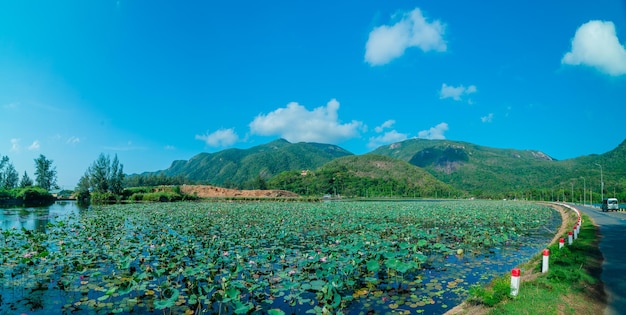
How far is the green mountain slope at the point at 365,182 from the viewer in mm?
128250

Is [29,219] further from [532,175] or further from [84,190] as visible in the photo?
[532,175]

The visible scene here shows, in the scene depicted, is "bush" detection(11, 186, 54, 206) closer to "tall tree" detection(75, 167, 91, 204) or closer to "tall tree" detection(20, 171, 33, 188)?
"tall tree" detection(75, 167, 91, 204)

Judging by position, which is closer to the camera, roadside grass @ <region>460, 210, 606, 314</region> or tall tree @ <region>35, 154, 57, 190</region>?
roadside grass @ <region>460, 210, 606, 314</region>

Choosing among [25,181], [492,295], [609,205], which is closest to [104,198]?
[25,181]

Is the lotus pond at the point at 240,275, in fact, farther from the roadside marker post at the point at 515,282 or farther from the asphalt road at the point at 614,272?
the asphalt road at the point at 614,272

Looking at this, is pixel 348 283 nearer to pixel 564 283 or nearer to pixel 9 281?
pixel 564 283

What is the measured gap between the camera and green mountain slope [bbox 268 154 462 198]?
12825cm

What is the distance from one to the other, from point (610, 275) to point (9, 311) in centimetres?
1426

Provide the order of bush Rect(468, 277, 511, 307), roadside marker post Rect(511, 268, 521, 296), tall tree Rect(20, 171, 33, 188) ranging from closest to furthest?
bush Rect(468, 277, 511, 307) < roadside marker post Rect(511, 268, 521, 296) < tall tree Rect(20, 171, 33, 188)

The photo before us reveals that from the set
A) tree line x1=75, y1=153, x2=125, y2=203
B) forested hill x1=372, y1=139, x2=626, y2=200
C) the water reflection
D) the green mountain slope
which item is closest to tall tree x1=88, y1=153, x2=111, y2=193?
tree line x1=75, y1=153, x2=125, y2=203

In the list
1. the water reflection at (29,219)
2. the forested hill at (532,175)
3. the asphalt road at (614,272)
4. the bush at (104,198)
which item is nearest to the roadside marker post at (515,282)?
the asphalt road at (614,272)

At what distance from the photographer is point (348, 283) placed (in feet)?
26.9

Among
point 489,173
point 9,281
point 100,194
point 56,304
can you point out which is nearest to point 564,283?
point 56,304

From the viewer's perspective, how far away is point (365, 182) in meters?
136
